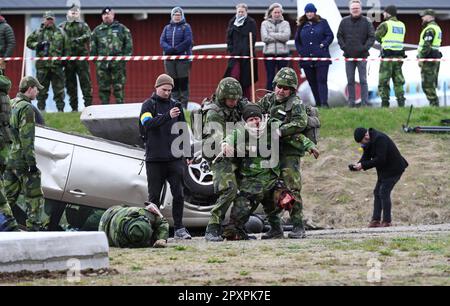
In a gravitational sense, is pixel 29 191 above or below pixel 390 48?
below

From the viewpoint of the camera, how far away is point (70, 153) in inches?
645

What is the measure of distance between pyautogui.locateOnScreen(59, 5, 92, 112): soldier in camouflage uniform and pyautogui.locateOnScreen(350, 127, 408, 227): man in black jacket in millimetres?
7047

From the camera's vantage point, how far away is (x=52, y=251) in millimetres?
10633

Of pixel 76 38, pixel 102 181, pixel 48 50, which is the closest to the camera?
pixel 102 181

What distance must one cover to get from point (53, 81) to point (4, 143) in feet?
33.3

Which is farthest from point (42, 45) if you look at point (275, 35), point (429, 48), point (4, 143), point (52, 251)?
point (52, 251)

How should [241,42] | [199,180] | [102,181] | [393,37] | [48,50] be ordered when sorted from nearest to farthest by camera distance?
[102,181]
[199,180]
[241,42]
[48,50]
[393,37]

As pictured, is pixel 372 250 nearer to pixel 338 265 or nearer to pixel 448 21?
pixel 338 265

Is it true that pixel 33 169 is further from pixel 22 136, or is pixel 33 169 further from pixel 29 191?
pixel 22 136

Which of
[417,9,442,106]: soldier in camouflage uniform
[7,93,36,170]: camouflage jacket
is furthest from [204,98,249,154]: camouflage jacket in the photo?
[417,9,442,106]: soldier in camouflage uniform

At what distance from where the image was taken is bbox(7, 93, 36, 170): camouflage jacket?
15172 millimetres

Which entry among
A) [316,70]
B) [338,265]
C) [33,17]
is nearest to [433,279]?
[338,265]

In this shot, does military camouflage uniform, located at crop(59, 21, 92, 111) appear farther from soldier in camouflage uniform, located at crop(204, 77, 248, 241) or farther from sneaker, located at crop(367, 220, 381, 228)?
soldier in camouflage uniform, located at crop(204, 77, 248, 241)
